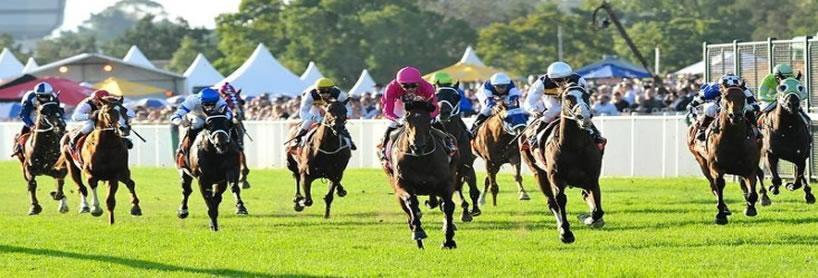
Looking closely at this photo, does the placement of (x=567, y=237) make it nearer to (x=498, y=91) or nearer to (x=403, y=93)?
(x=403, y=93)

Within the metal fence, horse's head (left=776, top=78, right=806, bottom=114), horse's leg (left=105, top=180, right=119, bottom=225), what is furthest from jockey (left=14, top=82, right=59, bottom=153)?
the metal fence

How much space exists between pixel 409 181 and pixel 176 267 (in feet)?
8.63

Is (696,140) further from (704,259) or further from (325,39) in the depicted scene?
(325,39)

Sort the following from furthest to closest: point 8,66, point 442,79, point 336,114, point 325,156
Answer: point 8,66 < point 325,156 < point 442,79 < point 336,114

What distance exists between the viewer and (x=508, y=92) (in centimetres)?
2267

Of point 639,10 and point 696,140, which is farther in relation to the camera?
point 639,10

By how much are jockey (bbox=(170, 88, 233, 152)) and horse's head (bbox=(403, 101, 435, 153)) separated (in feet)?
14.8

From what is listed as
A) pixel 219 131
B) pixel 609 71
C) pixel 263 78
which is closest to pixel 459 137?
pixel 219 131

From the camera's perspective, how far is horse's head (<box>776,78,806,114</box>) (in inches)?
855

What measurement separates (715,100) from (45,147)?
33.3 ft

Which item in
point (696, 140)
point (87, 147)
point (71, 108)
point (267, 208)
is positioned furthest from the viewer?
point (71, 108)

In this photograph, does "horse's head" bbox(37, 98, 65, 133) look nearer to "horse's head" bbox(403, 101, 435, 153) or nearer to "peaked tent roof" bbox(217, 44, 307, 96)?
"horse's head" bbox(403, 101, 435, 153)

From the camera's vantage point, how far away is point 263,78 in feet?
194

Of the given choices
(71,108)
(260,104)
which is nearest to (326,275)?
(260,104)
